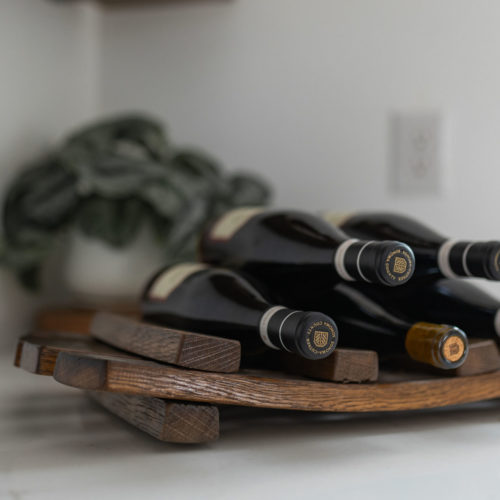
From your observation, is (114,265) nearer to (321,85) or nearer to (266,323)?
(321,85)

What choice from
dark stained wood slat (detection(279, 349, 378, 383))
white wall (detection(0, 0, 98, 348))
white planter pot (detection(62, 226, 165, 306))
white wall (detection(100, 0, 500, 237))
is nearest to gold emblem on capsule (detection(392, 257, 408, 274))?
dark stained wood slat (detection(279, 349, 378, 383))

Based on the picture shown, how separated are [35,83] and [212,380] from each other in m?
0.98

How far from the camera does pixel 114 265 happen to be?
4.20ft

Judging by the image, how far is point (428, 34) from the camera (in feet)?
3.97

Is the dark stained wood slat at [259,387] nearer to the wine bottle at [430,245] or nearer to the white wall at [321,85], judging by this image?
the wine bottle at [430,245]

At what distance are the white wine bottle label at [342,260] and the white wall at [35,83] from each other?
84 centimetres

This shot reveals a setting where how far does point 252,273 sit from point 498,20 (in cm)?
67

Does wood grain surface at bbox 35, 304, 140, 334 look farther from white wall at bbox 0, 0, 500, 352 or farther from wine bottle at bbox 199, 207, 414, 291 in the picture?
wine bottle at bbox 199, 207, 414, 291

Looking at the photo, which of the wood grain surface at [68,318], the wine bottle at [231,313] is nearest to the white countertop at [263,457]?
the wine bottle at [231,313]

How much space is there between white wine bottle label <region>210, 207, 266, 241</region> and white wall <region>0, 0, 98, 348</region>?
602 mm

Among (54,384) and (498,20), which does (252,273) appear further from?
(498,20)

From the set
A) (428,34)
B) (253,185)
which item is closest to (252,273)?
(253,185)

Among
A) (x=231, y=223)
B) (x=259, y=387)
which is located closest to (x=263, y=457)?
(x=259, y=387)

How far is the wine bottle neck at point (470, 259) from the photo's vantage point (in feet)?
2.15
